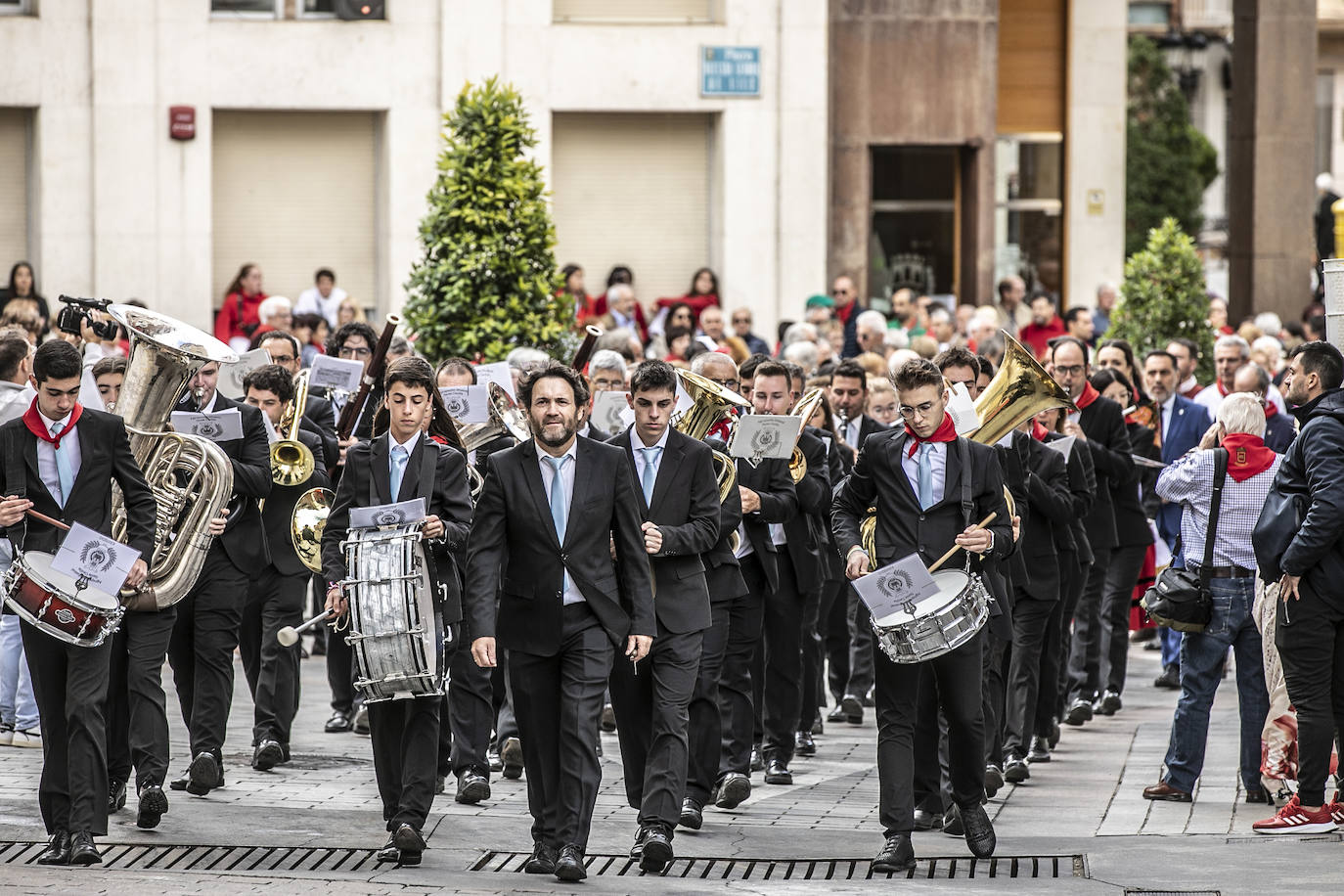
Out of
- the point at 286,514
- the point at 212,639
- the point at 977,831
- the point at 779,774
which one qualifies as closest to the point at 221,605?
the point at 212,639

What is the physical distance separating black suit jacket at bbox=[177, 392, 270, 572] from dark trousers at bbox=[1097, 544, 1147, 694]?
587cm

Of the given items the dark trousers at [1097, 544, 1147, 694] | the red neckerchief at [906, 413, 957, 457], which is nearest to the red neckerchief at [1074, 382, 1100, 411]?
the dark trousers at [1097, 544, 1147, 694]

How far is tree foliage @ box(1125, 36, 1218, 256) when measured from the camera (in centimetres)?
4697

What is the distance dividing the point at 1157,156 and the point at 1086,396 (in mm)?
35503

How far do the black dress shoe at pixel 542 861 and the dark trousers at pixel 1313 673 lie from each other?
11.2 ft

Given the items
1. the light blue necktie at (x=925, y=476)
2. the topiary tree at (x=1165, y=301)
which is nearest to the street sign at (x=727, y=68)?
the topiary tree at (x=1165, y=301)

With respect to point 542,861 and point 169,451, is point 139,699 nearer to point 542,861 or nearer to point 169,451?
point 169,451

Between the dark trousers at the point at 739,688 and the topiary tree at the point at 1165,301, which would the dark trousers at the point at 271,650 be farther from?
the topiary tree at the point at 1165,301

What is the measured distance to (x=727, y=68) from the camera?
2273 centimetres

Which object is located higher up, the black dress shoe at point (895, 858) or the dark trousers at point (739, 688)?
the dark trousers at point (739, 688)

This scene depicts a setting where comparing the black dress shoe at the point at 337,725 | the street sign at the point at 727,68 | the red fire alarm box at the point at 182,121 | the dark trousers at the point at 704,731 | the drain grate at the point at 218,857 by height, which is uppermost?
the street sign at the point at 727,68

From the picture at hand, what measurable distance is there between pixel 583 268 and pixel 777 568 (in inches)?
496

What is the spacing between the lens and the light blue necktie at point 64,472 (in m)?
8.87

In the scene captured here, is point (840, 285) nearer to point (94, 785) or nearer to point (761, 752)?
point (761, 752)
